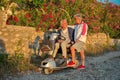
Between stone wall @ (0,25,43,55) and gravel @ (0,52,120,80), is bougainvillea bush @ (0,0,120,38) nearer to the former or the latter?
stone wall @ (0,25,43,55)

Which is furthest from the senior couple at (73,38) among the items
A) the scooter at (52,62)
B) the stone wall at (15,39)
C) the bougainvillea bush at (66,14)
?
the bougainvillea bush at (66,14)

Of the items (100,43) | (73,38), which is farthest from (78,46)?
(100,43)

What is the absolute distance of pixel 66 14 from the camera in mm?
14328

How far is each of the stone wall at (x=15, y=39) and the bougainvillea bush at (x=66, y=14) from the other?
75 centimetres

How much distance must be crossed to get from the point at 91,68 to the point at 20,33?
2670mm

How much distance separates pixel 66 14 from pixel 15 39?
3.08 meters

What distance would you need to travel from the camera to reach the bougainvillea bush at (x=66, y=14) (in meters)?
13.2

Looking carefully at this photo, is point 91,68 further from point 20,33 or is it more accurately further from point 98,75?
point 20,33

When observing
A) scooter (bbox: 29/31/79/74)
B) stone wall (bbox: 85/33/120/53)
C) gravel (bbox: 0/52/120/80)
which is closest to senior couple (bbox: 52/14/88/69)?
scooter (bbox: 29/31/79/74)

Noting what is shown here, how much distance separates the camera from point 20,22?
1309cm

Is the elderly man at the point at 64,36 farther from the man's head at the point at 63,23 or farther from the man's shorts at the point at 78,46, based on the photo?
the man's shorts at the point at 78,46

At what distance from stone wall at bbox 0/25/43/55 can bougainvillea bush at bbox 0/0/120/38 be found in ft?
2.46

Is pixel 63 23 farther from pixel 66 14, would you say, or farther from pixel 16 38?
pixel 66 14

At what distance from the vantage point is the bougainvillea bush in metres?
13.2
